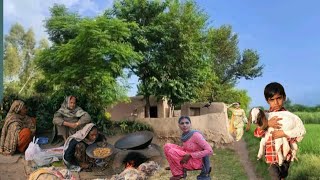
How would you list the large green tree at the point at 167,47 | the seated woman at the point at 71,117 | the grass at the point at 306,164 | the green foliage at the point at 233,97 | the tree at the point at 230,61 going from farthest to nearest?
1. the tree at the point at 230,61
2. the green foliage at the point at 233,97
3. the large green tree at the point at 167,47
4. the seated woman at the point at 71,117
5. the grass at the point at 306,164

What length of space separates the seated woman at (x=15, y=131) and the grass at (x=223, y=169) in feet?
12.5

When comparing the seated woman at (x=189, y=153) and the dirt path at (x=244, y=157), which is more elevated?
the seated woman at (x=189, y=153)

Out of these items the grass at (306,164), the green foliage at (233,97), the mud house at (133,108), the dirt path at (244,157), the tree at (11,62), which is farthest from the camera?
the tree at (11,62)

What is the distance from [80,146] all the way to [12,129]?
8.24 ft

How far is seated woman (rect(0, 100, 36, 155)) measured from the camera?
33.0 feet

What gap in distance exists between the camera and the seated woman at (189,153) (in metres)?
4.83

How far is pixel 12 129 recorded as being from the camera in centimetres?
1005

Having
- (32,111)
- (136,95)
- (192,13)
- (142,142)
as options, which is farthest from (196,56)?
(142,142)

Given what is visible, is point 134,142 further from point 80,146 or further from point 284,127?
point 284,127

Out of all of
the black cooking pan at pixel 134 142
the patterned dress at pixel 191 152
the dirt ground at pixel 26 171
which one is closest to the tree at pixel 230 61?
the dirt ground at pixel 26 171

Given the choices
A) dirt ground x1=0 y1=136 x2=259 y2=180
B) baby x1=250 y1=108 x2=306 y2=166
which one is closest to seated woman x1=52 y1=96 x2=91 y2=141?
dirt ground x1=0 y1=136 x2=259 y2=180

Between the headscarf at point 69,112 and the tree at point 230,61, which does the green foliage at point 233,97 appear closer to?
the tree at point 230,61

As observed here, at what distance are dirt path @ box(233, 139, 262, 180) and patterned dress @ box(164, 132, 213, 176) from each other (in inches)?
134

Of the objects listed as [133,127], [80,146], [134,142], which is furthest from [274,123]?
[133,127]
